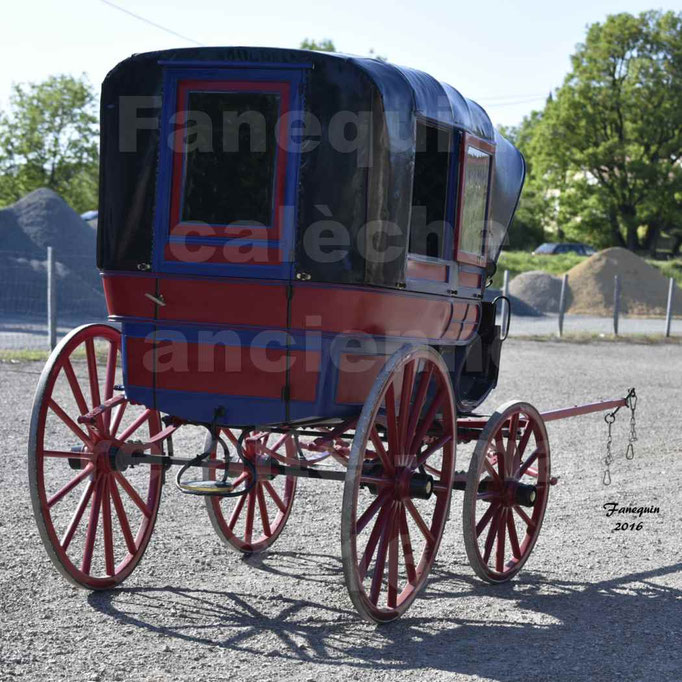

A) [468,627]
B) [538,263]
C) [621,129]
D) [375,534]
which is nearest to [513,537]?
[468,627]

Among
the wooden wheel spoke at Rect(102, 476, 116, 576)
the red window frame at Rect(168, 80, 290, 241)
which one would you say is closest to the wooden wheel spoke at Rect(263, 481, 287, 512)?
the wooden wheel spoke at Rect(102, 476, 116, 576)

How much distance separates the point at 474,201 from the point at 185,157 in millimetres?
1628

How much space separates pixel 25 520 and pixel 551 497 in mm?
3541

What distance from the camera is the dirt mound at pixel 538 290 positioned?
1359 inches

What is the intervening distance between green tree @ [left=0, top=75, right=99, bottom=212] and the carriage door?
52387 mm

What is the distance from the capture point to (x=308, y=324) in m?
4.66

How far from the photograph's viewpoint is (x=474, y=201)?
18.8ft

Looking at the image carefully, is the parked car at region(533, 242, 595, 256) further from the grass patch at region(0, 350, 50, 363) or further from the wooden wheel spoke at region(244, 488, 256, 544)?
the wooden wheel spoke at region(244, 488, 256, 544)

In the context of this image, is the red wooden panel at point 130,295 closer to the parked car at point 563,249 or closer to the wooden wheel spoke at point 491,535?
the wooden wheel spoke at point 491,535

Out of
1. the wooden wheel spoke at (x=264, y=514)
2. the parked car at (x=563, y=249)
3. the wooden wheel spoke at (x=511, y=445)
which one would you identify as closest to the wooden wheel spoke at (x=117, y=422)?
the wooden wheel spoke at (x=264, y=514)

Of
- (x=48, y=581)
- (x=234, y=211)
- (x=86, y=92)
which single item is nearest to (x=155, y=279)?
(x=234, y=211)

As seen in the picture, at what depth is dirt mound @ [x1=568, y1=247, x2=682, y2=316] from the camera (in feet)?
112

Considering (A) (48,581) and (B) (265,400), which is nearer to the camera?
(B) (265,400)

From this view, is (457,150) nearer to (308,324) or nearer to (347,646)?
(308,324)
